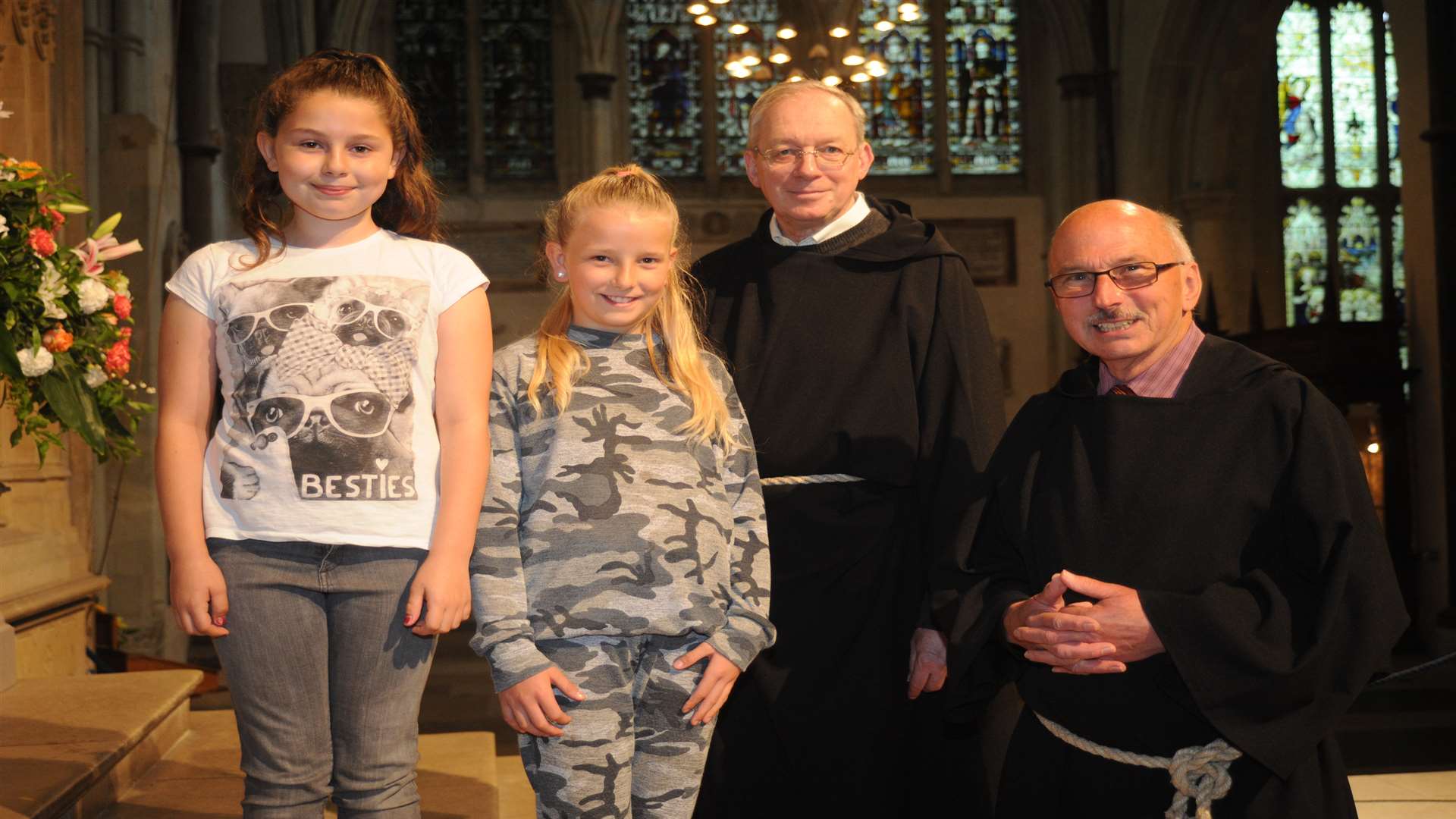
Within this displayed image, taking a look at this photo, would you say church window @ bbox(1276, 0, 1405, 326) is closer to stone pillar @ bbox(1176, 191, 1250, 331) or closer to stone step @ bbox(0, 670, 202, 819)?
stone pillar @ bbox(1176, 191, 1250, 331)

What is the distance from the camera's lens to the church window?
45.1 feet

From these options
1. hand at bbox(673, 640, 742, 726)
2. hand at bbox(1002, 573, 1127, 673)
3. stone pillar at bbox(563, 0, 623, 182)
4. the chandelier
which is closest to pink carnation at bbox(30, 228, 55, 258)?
hand at bbox(673, 640, 742, 726)

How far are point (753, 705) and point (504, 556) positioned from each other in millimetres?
892

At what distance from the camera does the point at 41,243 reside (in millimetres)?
3053

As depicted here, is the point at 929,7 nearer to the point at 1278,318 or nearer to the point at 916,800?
the point at 1278,318

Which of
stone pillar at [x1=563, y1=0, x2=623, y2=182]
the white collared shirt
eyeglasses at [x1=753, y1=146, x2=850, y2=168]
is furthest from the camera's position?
stone pillar at [x1=563, y1=0, x2=623, y2=182]

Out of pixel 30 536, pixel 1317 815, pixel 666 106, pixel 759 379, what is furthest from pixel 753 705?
pixel 666 106

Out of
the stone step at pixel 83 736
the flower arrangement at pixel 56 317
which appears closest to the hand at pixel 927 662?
the stone step at pixel 83 736

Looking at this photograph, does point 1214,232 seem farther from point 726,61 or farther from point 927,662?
point 927,662

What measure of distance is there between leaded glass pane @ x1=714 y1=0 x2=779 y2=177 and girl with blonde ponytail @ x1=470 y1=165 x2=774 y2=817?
503 inches

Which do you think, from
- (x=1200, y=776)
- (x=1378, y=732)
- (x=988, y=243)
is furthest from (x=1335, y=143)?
(x=1200, y=776)

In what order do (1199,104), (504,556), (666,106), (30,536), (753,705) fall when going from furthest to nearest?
(666,106)
(1199,104)
(30,536)
(753,705)
(504,556)

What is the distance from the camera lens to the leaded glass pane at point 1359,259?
Answer: 13.5 m

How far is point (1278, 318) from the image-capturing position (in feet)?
43.8
